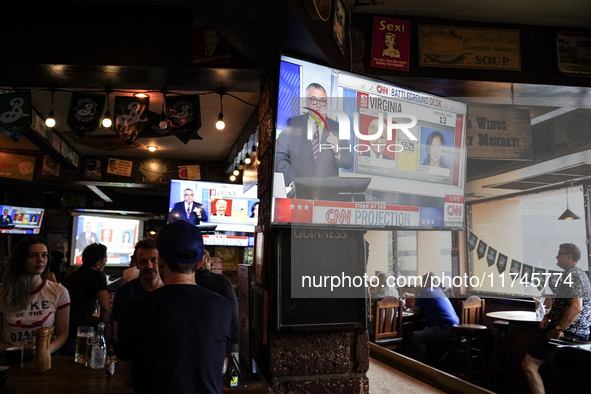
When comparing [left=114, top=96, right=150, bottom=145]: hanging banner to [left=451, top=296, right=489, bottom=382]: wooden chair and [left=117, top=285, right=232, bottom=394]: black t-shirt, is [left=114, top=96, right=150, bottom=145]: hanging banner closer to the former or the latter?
[left=117, top=285, right=232, bottom=394]: black t-shirt

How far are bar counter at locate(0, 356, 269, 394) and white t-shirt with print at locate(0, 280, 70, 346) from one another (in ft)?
1.41

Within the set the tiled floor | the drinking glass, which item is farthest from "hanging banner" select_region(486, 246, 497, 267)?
the drinking glass

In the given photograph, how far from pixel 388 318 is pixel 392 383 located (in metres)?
3.05

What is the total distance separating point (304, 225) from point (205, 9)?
3.04ft

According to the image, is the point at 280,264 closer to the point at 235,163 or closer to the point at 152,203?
the point at 235,163

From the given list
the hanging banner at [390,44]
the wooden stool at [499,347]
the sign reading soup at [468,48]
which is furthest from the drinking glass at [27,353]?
the wooden stool at [499,347]

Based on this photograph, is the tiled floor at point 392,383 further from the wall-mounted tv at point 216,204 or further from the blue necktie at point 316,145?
the wall-mounted tv at point 216,204

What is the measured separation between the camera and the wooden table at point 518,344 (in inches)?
173

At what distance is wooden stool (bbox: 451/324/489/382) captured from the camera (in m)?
4.66

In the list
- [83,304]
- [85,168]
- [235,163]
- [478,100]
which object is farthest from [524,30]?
[85,168]

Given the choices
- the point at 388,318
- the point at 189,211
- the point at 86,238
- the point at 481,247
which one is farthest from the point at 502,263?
the point at 86,238

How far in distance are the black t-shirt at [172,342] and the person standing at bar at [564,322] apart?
3.09 metres

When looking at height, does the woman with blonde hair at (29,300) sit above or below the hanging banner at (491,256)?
below

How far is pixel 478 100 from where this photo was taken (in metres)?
3.25
